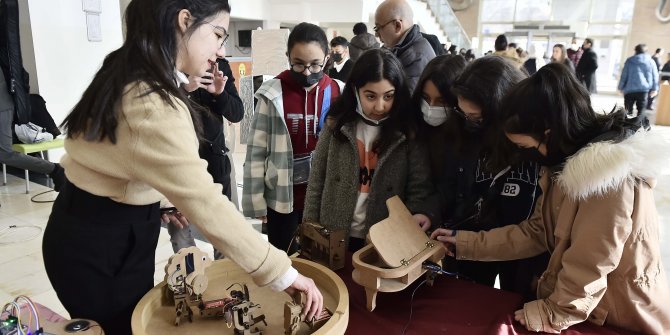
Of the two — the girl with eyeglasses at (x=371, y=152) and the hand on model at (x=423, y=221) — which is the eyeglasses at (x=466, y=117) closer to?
the girl with eyeglasses at (x=371, y=152)

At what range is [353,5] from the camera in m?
9.18

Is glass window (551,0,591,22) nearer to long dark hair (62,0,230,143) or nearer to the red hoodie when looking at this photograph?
the red hoodie

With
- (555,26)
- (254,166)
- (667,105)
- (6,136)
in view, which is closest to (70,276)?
(254,166)

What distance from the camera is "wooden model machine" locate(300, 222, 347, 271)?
1.25 meters

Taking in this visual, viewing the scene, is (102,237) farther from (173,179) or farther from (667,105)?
(667,105)

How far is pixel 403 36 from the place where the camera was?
248cm

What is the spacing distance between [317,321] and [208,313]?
243 millimetres

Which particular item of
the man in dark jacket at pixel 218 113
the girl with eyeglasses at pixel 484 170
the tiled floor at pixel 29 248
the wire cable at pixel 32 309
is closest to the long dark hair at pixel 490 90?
the girl with eyeglasses at pixel 484 170

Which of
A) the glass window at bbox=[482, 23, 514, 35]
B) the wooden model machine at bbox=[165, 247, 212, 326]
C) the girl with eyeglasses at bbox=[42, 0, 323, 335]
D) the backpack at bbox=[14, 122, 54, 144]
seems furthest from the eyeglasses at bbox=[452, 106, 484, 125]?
the glass window at bbox=[482, 23, 514, 35]

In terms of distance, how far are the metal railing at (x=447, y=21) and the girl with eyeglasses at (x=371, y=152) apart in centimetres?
1173

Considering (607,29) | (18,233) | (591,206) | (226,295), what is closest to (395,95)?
(591,206)

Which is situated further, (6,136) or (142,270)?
(6,136)

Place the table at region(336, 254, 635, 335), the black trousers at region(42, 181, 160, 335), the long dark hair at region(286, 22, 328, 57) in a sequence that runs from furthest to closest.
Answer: the long dark hair at region(286, 22, 328, 57), the table at region(336, 254, 635, 335), the black trousers at region(42, 181, 160, 335)

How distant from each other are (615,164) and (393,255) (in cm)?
51
